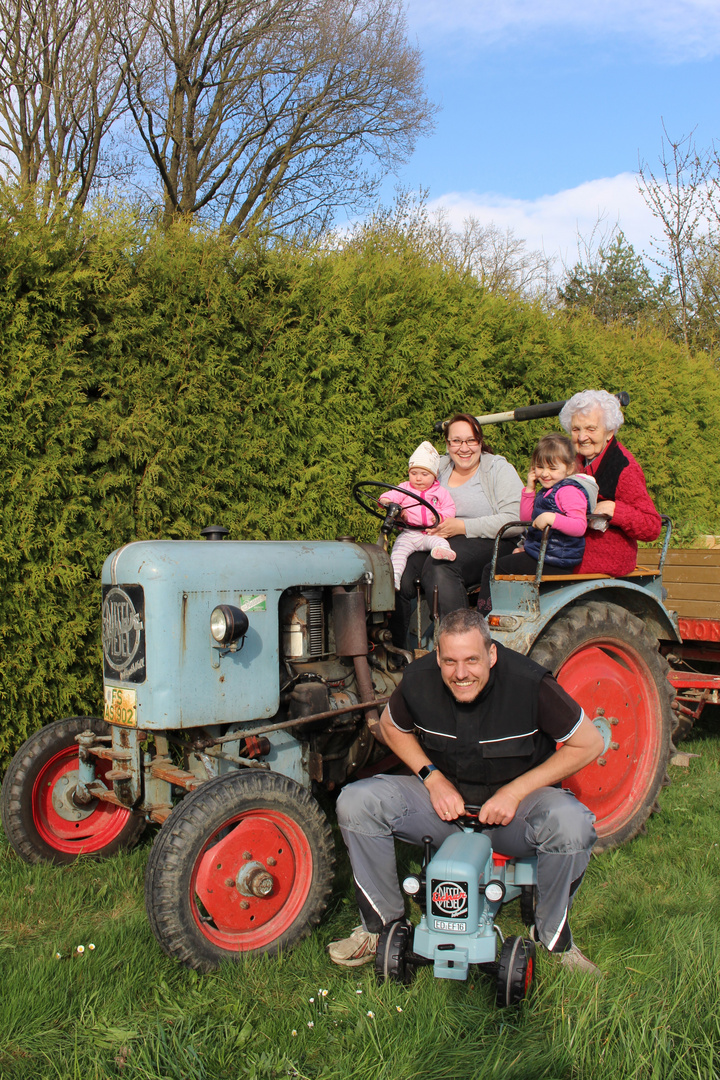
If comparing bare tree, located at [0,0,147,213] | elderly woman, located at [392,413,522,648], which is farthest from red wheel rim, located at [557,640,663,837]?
bare tree, located at [0,0,147,213]

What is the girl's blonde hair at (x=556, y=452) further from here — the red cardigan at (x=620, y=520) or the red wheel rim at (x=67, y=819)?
the red wheel rim at (x=67, y=819)

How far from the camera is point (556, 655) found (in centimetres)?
333

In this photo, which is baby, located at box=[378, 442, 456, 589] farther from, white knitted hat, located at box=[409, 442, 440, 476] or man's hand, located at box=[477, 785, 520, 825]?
man's hand, located at box=[477, 785, 520, 825]

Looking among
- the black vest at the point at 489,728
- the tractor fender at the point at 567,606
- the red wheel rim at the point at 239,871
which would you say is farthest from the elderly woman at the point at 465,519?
the red wheel rim at the point at 239,871

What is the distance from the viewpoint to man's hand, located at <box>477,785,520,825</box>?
246cm

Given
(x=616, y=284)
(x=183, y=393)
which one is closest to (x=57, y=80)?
(x=183, y=393)

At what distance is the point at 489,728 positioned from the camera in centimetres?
257

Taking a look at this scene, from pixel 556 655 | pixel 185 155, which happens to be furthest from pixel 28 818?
pixel 185 155

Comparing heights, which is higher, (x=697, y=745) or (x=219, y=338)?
(x=219, y=338)

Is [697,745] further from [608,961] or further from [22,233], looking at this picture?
[22,233]

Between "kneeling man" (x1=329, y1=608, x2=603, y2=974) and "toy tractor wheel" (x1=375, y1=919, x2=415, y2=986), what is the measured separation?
0.68ft

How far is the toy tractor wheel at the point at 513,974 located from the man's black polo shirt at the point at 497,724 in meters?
0.49

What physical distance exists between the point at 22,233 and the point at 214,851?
117 inches

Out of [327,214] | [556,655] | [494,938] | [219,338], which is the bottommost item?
[494,938]
